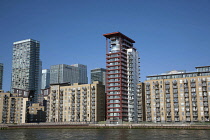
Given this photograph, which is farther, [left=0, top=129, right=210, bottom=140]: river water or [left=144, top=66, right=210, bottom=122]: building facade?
[left=144, top=66, right=210, bottom=122]: building facade

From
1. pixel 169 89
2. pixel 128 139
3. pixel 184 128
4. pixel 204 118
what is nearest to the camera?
pixel 128 139

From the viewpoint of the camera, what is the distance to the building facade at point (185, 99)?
7321 inches

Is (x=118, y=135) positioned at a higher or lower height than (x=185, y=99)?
lower

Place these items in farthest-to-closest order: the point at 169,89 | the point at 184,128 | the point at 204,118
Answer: the point at 169,89, the point at 204,118, the point at 184,128

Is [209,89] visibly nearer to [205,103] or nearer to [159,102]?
[205,103]

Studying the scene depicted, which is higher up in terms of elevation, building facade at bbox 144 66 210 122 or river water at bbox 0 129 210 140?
building facade at bbox 144 66 210 122

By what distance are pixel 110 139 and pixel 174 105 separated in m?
109

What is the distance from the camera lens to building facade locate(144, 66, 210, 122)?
186 meters

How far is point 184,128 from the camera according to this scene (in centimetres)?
15575

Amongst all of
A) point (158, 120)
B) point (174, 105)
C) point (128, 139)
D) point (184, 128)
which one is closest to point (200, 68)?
point (174, 105)

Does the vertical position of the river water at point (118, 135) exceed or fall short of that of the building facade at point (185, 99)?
it falls short

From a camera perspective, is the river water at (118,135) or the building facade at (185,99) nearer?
the river water at (118,135)

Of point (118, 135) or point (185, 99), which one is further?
point (185, 99)

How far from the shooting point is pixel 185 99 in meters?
191
